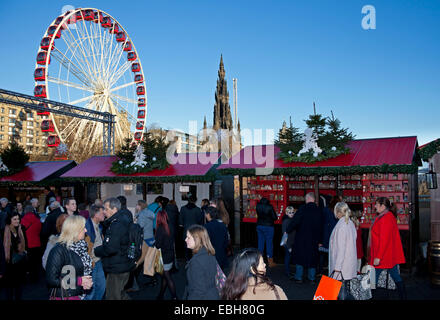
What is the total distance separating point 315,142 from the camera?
10320 millimetres

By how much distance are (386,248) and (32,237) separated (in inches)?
262

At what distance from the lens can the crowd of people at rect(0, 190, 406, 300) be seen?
3424 mm

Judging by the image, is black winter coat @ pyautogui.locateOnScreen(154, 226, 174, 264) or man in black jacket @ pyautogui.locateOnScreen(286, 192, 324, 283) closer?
black winter coat @ pyautogui.locateOnScreen(154, 226, 174, 264)

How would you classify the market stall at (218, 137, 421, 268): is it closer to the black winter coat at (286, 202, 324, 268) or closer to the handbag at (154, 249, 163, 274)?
the black winter coat at (286, 202, 324, 268)

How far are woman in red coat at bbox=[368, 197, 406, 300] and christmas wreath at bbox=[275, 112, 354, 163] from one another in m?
4.67

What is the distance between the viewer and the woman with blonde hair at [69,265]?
11.4 feet

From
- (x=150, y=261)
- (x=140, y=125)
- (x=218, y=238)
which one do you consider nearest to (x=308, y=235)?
(x=218, y=238)

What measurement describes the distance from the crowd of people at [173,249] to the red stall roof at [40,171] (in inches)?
221

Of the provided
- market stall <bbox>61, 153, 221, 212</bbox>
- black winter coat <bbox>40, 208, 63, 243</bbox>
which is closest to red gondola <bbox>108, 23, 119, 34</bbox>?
market stall <bbox>61, 153, 221, 212</bbox>

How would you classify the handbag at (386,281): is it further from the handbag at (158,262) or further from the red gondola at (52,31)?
the red gondola at (52,31)

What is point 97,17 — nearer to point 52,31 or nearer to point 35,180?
point 52,31

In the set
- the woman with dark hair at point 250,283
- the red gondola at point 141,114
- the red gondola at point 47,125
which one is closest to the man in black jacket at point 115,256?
the woman with dark hair at point 250,283
